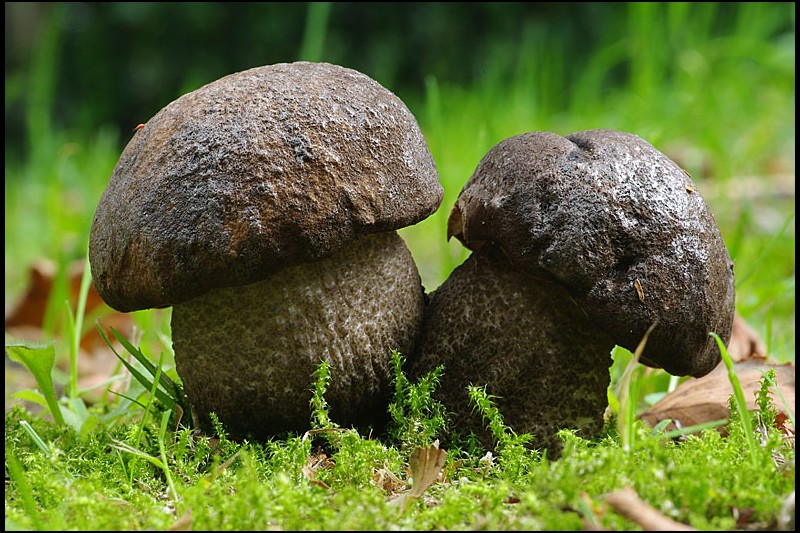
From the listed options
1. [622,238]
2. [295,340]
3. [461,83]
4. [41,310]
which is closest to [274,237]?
[295,340]

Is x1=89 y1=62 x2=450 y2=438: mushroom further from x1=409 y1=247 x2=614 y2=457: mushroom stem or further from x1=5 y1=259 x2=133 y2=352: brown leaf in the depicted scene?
x1=5 y1=259 x2=133 y2=352: brown leaf

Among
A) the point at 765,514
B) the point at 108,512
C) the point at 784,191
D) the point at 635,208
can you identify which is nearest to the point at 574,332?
the point at 635,208

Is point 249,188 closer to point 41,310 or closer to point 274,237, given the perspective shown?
point 274,237

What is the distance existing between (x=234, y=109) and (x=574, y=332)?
0.95 meters

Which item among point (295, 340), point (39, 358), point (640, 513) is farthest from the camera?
point (39, 358)

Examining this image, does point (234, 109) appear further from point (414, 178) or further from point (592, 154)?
point (592, 154)

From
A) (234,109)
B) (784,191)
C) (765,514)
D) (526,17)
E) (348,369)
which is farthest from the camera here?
(526,17)

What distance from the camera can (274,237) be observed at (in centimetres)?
163

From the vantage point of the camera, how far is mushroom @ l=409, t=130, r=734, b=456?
1.69m

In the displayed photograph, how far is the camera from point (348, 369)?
185 centimetres

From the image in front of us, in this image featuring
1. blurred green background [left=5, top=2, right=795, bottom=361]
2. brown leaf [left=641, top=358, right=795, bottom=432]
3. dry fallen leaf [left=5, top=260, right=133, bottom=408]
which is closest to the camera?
brown leaf [left=641, top=358, right=795, bottom=432]

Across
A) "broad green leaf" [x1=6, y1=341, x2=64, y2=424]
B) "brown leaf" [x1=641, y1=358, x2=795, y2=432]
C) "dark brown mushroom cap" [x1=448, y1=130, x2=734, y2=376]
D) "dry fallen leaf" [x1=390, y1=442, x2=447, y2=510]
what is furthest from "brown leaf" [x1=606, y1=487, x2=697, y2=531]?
"broad green leaf" [x1=6, y1=341, x2=64, y2=424]

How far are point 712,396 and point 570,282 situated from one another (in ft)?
2.59

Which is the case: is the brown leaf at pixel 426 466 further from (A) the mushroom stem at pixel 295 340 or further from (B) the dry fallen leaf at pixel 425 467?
(A) the mushroom stem at pixel 295 340
